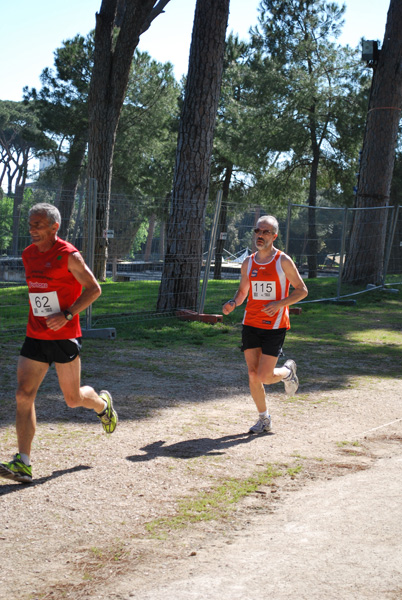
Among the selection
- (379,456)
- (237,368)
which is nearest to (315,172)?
(237,368)

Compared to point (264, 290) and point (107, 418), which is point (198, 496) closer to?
point (107, 418)

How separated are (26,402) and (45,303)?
68 cm

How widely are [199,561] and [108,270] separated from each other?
1230 cm

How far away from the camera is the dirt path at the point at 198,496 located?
3.26m

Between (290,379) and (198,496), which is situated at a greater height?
(290,379)

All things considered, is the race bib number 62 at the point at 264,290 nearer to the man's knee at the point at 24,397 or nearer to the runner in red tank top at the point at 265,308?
the runner in red tank top at the point at 265,308

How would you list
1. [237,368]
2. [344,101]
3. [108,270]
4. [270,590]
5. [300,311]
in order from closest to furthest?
1. [270,590]
2. [237,368]
3. [300,311]
4. [108,270]
5. [344,101]

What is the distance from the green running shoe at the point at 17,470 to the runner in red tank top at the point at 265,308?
7.01ft

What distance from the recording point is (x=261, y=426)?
19.8 ft

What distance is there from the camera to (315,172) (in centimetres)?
2912

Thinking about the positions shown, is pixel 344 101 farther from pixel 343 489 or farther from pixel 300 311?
pixel 343 489

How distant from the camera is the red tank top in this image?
15.3 feet

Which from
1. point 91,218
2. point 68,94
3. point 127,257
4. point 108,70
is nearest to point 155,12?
point 108,70

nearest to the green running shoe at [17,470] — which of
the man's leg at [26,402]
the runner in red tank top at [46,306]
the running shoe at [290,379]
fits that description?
the runner in red tank top at [46,306]
